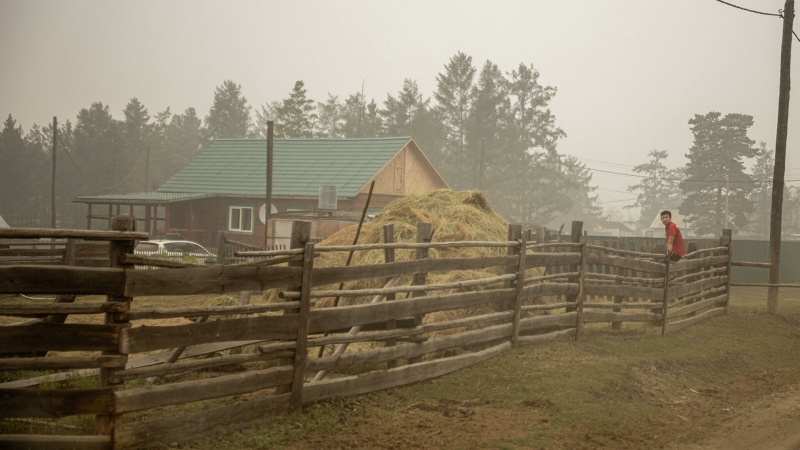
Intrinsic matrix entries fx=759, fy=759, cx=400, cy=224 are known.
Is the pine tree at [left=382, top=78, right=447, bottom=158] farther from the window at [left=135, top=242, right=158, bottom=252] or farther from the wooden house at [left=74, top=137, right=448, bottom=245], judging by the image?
the window at [left=135, top=242, right=158, bottom=252]

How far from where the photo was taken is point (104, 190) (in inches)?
3076

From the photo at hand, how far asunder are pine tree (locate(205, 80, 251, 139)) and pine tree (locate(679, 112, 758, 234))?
213 ft

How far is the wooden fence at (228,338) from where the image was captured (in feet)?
17.4

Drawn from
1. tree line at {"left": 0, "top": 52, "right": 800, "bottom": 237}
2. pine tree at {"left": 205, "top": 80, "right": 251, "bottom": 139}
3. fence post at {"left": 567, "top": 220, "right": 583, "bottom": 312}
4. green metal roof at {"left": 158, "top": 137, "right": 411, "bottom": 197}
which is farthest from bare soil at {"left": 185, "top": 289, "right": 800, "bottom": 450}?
pine tree at {"left": 205, "top": 80, "right": 251, "bottom": 139}

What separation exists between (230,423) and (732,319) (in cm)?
1273

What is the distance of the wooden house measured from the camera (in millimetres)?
39781

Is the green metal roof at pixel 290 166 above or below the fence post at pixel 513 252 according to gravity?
above

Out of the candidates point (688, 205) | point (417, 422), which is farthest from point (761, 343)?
point (688, 205)

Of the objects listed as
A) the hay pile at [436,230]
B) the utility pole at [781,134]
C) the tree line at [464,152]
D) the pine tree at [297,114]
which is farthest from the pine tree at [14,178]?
the utility pole at [781,134]

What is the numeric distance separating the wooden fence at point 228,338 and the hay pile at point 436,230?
1.59 meters

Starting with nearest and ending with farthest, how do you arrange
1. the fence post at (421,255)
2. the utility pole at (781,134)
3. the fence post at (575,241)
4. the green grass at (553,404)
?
1. the green grass at (553,404)
2. the fence post at (421,255)
3. the fence post at (575,241)
4. the utility pole at (781,134)

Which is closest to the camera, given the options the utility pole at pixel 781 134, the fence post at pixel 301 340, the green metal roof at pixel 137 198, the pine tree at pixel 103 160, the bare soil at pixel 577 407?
the bare soil at pixel 577 407

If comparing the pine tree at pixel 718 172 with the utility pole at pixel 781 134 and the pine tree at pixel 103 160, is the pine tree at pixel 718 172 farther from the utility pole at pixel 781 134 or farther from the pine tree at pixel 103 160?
the pine tree at pixel 103 160

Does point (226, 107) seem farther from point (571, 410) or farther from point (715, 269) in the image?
point (571, 410)
